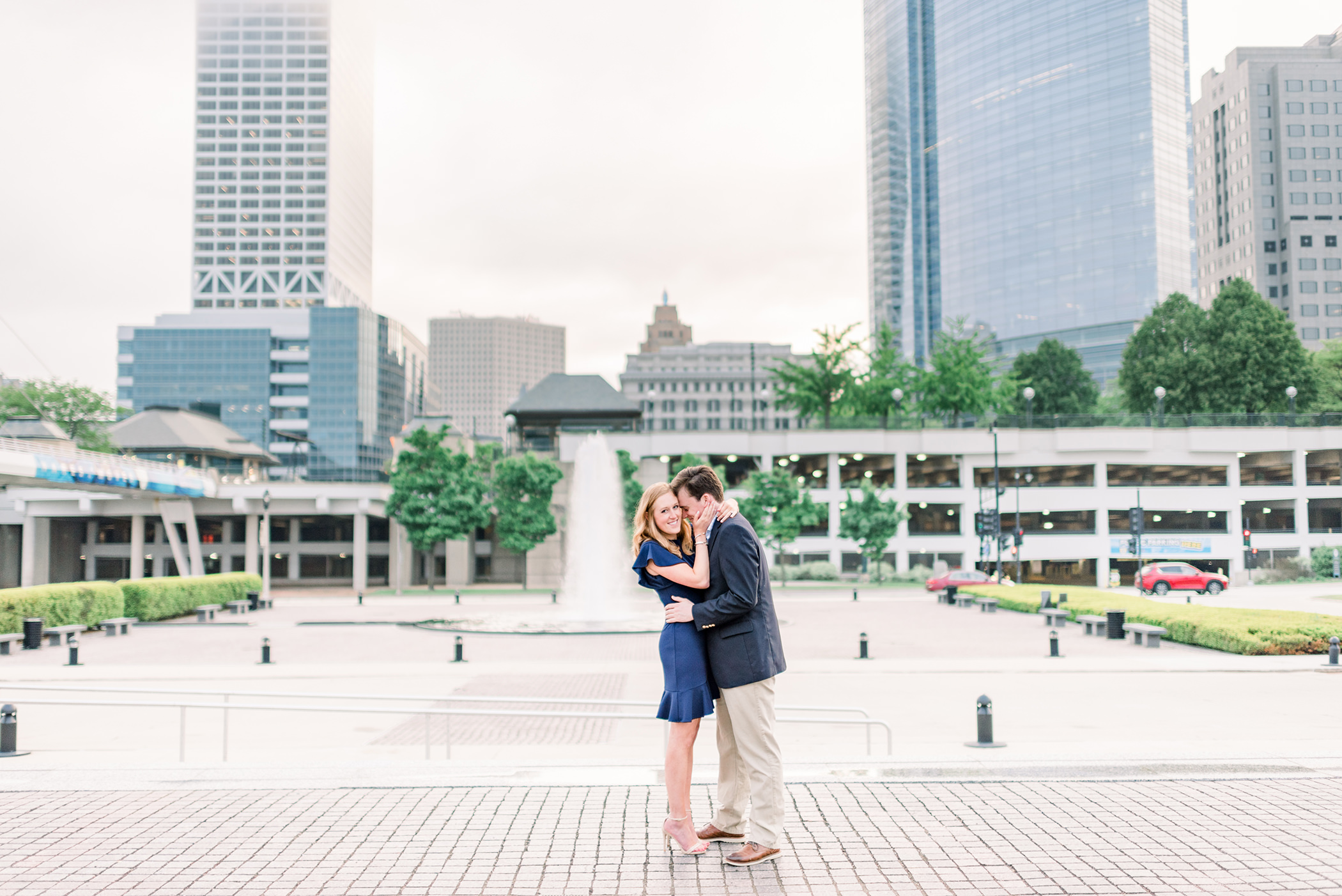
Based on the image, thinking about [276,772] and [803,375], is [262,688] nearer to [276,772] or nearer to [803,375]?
[276,772]

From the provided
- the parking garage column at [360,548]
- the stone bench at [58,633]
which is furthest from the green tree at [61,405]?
the stone bench at [58,633]

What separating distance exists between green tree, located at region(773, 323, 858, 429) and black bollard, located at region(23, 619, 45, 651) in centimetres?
6283

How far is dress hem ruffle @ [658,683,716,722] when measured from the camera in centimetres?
508

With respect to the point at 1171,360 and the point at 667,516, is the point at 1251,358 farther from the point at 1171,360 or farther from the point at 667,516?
the point at 667,516

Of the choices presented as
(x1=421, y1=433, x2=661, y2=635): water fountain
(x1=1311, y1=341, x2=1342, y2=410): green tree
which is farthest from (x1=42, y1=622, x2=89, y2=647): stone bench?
(x1=1311, y1=341, x2=1342, y2=410): green tree

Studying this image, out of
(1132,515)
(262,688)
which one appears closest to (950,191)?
(1132,515)

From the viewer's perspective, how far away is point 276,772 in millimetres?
7230

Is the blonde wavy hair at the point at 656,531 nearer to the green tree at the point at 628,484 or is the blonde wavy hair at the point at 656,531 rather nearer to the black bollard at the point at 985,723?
the black bollard at the point at 985,723

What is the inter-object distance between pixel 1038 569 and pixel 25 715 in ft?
208

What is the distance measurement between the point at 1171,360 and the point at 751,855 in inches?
3002

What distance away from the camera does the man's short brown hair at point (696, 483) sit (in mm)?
5203

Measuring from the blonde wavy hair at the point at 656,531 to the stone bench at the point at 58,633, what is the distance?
23.3 meters

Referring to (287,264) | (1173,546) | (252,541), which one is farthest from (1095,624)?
(287,264)

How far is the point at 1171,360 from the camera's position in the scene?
6875 cm
